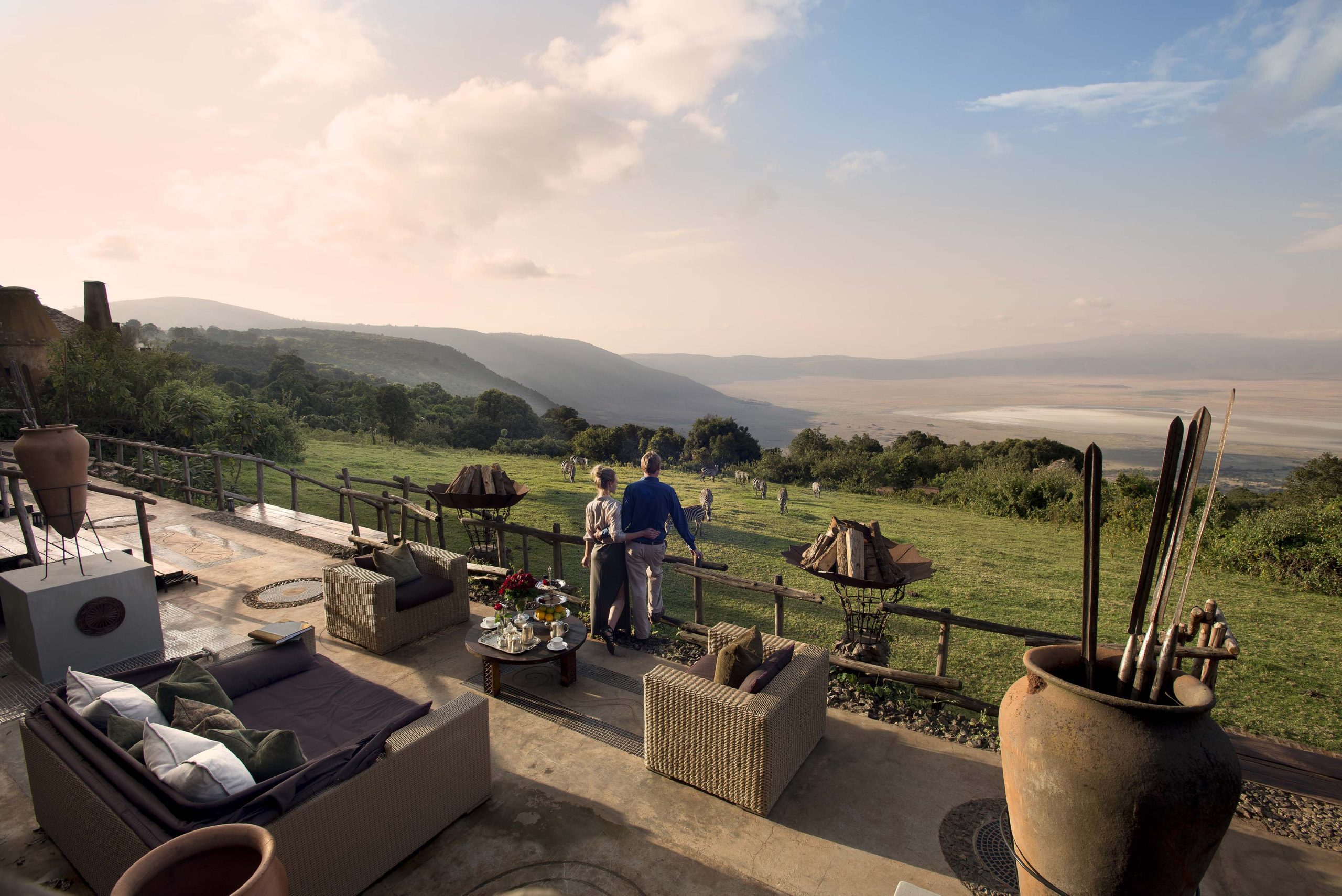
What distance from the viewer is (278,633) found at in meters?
3.97

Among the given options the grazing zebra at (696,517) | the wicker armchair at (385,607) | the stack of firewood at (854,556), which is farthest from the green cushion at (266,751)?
the grazing zebra at (696,517)

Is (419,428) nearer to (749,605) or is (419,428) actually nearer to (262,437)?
(262,437)

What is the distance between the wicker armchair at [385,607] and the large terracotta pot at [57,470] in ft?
6.08

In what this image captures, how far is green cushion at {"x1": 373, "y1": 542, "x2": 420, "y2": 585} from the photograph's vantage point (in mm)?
5434

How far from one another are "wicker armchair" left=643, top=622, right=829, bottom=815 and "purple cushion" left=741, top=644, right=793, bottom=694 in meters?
0.03

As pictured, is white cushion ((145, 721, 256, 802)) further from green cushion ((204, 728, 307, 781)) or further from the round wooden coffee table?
the round wooden coffee table

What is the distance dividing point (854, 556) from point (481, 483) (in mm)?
4585

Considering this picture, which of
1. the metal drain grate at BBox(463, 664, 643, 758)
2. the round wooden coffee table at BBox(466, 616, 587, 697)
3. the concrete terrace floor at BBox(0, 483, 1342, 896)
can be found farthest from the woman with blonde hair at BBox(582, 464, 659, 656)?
the concrete terrace floor at BBox(0, 483, 1342, 896)

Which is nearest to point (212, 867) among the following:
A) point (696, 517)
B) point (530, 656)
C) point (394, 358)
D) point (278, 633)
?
point (278, 633)

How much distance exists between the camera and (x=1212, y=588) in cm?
1066

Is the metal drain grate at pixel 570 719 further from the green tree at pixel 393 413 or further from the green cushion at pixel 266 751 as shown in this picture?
the green tree at pixel 393 413

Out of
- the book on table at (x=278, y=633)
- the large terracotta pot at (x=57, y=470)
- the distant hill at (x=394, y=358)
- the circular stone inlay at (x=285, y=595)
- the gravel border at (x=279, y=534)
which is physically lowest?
the circular stone inlay at (x=285, y=595)

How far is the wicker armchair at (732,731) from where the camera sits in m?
3.29

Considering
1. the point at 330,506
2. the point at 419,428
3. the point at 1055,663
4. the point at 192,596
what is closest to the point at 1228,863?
the point at 1055,663
